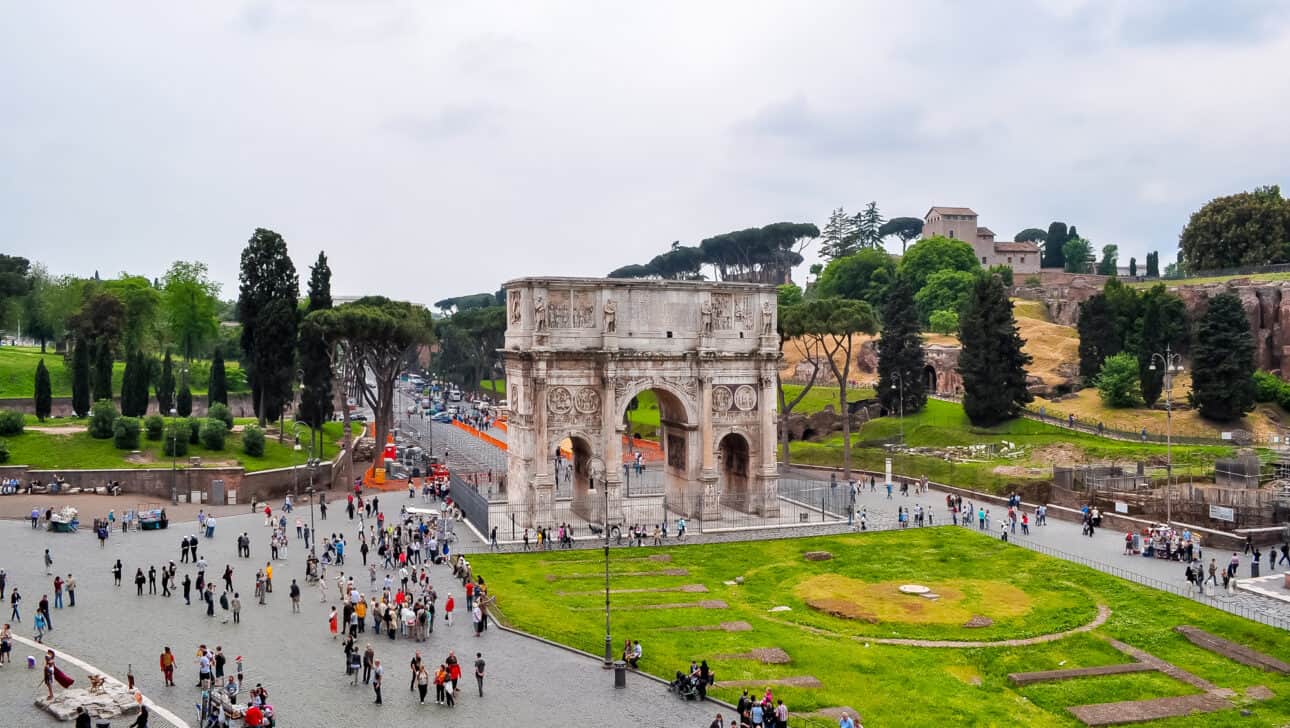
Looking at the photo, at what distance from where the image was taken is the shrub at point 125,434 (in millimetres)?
61188

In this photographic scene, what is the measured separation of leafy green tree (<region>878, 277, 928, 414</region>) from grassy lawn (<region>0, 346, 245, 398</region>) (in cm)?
6369

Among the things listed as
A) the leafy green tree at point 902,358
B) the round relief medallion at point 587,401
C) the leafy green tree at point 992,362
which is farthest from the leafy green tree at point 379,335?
the leafy green tree at point 992,362

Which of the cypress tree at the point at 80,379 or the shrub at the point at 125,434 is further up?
the cypress tree at the point at 80,379

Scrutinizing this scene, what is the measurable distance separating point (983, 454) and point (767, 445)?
805 inches

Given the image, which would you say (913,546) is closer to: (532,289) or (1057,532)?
(1057,532)

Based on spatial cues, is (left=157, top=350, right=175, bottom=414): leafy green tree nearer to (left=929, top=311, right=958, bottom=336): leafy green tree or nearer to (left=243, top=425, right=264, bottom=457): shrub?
(left=243, top=425, right=264, bottom=457): shrub

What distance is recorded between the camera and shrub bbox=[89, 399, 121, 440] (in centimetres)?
6166

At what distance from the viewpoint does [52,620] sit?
3259 cm

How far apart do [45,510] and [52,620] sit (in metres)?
19.2

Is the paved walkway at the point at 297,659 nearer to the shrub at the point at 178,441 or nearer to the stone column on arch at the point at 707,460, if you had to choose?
the stone column on arch at the point at 707,460

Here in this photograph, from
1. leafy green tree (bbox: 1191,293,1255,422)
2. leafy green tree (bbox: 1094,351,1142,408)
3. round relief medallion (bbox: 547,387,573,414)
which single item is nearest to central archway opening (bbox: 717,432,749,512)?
round relief medallion (bbox: 547,387,573,414)

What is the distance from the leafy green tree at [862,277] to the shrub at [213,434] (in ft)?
246

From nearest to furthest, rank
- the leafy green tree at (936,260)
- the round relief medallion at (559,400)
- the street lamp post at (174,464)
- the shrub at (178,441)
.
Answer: the round relief medallion at (559,400) < the street lamp post at (174,464) < the shrub at (178,441) < the leafy green tree at (936,260)

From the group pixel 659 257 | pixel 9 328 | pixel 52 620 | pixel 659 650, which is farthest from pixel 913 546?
pixel 659 257
